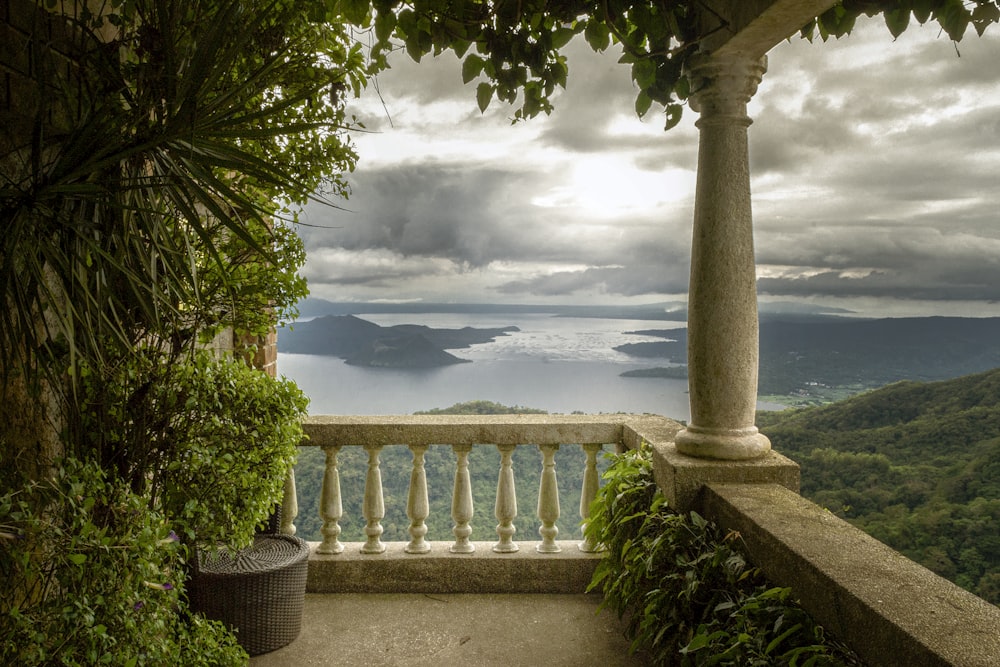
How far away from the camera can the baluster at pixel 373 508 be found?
3410 mm

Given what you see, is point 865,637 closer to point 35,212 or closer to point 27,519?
point 27,519

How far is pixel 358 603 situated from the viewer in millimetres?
3223

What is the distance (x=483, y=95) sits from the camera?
7.59ft

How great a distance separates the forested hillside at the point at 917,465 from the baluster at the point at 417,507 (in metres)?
1.71

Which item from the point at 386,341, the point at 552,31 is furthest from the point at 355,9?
the point at 386,341

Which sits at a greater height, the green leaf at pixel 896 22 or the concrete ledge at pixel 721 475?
the green leaf at pixel 896 22

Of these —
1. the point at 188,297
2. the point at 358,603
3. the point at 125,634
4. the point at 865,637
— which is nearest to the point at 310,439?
the point at 358,603

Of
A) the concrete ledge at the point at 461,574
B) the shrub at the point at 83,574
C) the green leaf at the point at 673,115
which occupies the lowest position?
the concrete ledge at the point at 461,574

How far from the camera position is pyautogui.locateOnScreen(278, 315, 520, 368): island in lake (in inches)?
183

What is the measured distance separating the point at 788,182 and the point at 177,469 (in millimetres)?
3798

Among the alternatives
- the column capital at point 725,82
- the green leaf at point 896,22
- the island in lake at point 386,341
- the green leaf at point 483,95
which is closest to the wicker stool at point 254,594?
the island in lake at point 386,341

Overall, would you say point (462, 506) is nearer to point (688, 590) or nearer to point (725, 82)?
point (688, 590)

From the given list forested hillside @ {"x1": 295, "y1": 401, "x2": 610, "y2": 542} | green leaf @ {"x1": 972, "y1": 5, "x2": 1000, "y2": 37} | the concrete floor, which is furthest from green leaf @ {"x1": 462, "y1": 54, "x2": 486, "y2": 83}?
the concrete floor

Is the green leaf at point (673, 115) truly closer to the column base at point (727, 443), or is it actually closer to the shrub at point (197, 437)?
the column base at point (727, 443)
